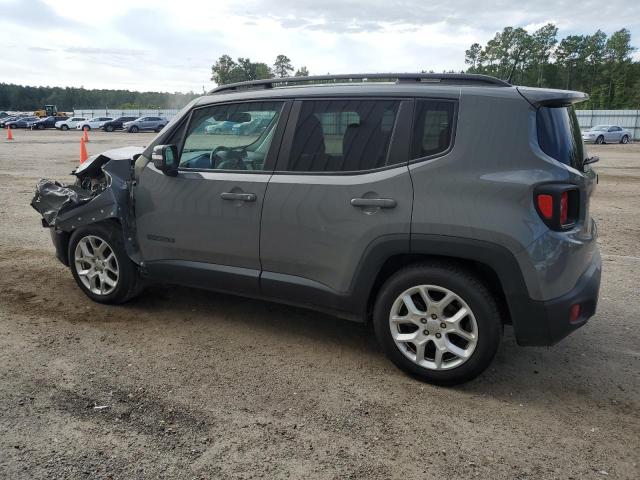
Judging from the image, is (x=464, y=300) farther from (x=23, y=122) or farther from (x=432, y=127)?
(x=23, y=122)

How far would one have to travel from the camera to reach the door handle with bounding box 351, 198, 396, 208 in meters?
3.37

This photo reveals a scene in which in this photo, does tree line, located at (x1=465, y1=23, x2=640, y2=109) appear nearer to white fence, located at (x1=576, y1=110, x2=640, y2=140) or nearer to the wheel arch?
white fence, located at (x1=576, y1=110, x2=640, y2=140)

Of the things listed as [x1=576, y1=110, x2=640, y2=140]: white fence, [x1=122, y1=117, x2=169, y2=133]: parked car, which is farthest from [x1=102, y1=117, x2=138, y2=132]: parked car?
[x1=576, y1=110, x2=640, y2=140]: white fence

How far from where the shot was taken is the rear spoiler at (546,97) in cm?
318

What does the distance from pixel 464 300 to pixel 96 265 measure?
3158 mm

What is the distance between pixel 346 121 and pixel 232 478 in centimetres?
227

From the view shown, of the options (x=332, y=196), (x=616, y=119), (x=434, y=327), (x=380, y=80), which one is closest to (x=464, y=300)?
(x=434, y=327)

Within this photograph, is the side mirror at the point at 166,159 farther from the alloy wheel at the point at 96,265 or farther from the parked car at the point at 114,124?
the parked car at the point at 114,124

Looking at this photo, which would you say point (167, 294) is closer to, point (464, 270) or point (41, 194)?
point (41, 194)

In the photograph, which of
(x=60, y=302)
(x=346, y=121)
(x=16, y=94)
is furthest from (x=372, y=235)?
(x=16, y=94)

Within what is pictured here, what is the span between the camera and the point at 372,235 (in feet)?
Result: 11.3

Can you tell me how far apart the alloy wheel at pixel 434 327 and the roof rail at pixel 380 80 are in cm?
132

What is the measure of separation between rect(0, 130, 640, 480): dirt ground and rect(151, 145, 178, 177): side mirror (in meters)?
1.24

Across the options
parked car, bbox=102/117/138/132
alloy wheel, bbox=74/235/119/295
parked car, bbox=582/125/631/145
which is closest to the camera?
alloy wheel, bbox=74/235/119/295
